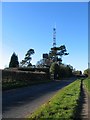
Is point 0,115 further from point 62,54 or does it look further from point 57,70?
point 62,54

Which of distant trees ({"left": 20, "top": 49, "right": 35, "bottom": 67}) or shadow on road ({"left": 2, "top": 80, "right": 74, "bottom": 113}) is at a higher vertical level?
distant trees ({"left": 20, "top": 49, "right": 35, "bottom": 67})

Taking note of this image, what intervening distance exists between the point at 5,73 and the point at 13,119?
28696mm

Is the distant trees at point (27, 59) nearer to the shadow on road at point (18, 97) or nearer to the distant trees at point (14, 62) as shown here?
the distant trees at point (14, 62)

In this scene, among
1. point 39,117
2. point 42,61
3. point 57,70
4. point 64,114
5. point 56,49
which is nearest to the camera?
point 39,117

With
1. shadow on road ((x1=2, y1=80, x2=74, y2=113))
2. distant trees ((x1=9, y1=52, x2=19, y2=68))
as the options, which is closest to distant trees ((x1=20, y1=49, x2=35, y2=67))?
distant trees ((x1=9, y1=52, x2=19, y2=68))

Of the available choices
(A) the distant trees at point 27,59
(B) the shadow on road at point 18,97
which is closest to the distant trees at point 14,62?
(A) the distant trees at point 27,59

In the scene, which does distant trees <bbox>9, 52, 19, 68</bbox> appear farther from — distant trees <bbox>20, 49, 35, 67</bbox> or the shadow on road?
the shadow on road

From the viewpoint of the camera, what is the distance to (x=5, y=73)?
138ft

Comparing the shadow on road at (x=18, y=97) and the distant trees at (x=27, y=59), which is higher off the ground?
the distant trees at (x=27, y=59)

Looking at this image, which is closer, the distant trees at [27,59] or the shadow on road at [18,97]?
the shadow on road at [18,97]

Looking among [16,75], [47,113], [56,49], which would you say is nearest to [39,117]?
[47,113]

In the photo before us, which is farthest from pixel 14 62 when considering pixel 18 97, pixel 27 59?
pixel 18 97

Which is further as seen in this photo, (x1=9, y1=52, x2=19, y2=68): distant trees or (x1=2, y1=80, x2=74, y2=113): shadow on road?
(x1=9, y1=52, x2=19, y2=68): distant trees

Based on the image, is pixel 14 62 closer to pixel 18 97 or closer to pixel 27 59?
pixel 27 59
